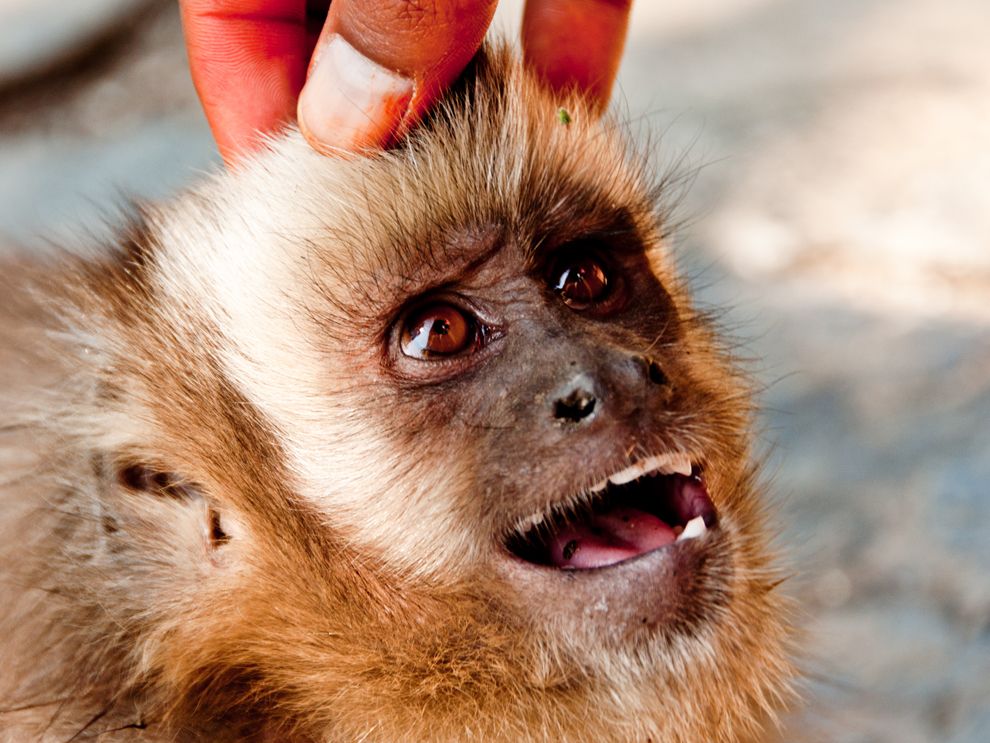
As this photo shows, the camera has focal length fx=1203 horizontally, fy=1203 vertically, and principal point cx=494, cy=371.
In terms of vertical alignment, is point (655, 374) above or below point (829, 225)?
below

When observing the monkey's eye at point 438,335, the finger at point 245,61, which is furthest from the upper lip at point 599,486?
the finger at point 245,61

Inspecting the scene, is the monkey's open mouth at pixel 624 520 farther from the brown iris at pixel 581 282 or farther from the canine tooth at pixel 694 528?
the brown iris at pixel 581 282

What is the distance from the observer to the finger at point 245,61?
2.04 m

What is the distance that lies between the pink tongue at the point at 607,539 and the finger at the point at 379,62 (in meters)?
0.64

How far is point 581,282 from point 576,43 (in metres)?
0.66

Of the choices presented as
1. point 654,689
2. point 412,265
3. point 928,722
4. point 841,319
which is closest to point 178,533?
point 412,265

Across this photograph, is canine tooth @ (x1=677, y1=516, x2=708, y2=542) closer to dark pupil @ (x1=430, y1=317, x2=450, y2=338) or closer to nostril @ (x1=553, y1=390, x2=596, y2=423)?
nostril @ (x1=553, y1=390, x2=596, y2=423)

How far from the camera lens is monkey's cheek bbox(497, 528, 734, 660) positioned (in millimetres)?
1671

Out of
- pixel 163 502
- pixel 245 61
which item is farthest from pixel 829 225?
pixel 163 502

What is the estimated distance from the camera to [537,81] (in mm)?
2064

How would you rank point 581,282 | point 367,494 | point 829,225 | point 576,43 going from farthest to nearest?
point 829,225 < point 576,43 < point 581,282 < point 367,494

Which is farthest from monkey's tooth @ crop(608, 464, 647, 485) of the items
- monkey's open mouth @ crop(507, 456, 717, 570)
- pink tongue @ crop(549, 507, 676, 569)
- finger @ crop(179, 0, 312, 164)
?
finger @ crop(179, 0, 312, 164)

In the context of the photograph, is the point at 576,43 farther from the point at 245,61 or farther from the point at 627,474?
the point at 627,474

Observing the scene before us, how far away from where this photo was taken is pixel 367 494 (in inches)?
67.7
